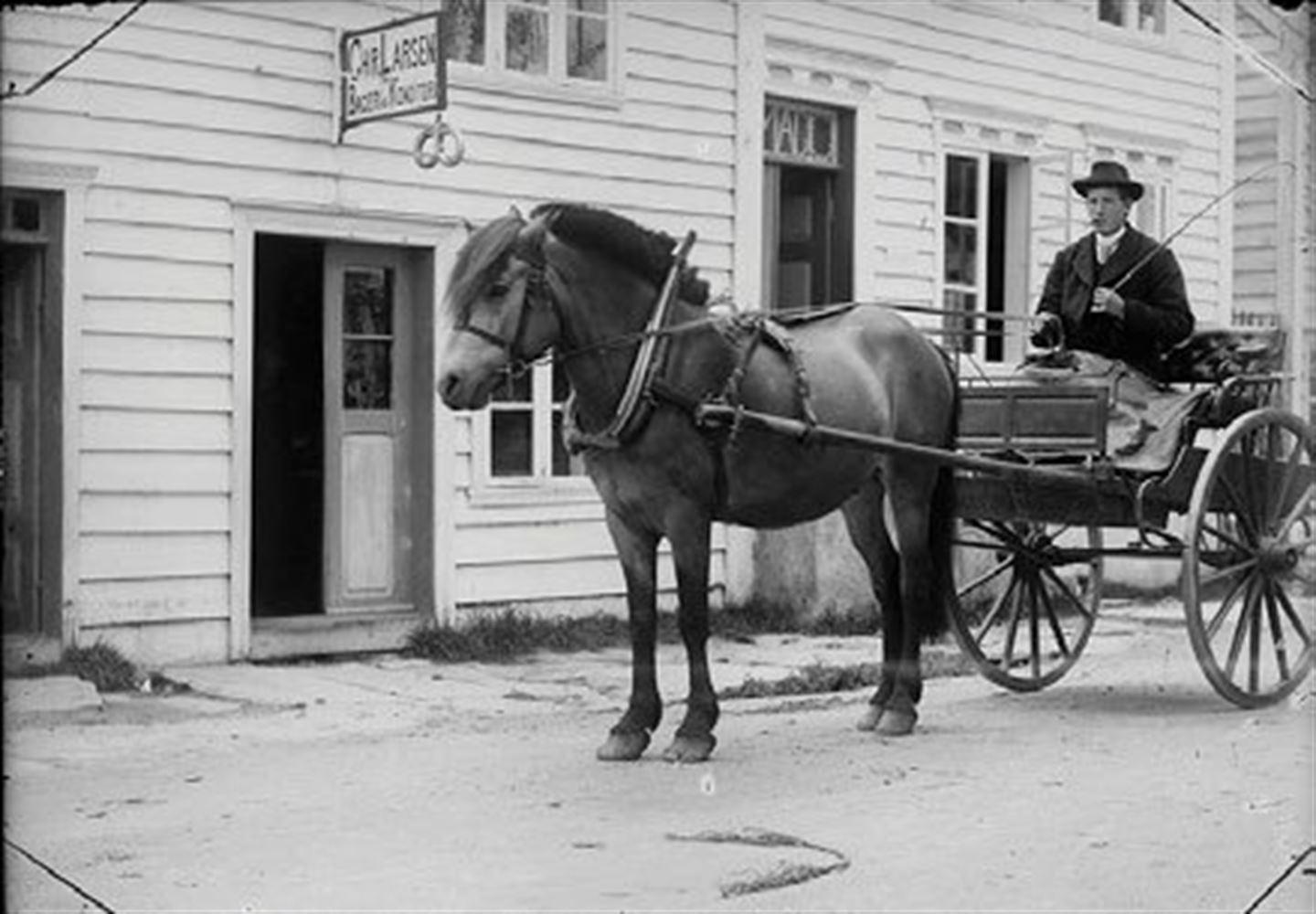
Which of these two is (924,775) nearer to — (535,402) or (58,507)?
(535,402)

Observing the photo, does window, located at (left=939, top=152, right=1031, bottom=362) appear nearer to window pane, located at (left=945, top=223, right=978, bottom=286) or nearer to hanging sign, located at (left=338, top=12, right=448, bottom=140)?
window pane, located at (left=945, top=223, right=978, bottom=286)

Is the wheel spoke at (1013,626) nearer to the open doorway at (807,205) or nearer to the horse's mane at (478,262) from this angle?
the open doorway at (807,205)

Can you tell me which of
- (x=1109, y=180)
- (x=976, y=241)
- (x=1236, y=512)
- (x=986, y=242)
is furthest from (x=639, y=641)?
(x=976, y=241)

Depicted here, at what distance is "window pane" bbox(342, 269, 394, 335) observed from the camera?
7.57 metres

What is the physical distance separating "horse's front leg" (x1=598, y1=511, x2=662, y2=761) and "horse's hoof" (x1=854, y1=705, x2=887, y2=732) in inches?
44.2

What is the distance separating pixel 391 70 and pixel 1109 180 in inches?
101

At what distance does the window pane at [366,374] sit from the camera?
26.0 feet

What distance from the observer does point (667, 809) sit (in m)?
5.46

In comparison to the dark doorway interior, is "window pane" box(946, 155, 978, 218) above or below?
above

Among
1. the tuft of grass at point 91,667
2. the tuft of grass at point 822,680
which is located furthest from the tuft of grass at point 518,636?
the tuft of grass at point 91,667

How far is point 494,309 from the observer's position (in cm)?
564

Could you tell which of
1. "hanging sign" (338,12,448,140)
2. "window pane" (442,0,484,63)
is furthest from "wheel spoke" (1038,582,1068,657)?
"hanging sign" (338,12,448,140)

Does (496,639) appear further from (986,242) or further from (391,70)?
(986,242)

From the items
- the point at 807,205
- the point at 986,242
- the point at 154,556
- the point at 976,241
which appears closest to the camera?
the point at 154,556
